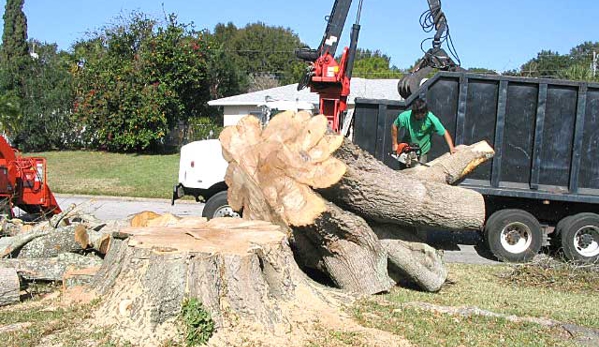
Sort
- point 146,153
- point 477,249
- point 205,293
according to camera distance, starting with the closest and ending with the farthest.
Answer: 1. point 205,293
2. point 477,249
3. point 146,153

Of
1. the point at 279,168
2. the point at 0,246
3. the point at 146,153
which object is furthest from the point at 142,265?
the point at 146,153

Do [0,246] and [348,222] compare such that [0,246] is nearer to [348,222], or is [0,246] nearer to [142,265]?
[142,265]

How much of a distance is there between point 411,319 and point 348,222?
1.17m

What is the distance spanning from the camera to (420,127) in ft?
29.8

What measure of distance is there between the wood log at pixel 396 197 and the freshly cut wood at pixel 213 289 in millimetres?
1070

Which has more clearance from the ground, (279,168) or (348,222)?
(279,168)

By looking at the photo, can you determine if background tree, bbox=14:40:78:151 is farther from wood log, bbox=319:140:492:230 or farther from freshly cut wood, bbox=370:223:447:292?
wood log, bbox=319:140:492:230

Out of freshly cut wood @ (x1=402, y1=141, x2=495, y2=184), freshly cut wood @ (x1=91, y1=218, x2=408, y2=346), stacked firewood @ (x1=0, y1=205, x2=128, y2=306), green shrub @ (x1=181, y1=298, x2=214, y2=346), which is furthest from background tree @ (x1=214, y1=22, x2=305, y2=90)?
green shrub @ (x1=181, y1=298, x2=214, y2=346)

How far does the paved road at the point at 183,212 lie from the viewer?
407 inches

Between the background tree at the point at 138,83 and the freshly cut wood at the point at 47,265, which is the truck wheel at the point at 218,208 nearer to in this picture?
the freshly cut wood at the point at 47,265

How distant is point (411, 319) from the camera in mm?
6137

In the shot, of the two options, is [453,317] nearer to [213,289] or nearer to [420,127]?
[213,289]

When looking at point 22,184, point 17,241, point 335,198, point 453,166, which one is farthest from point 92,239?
point 453,166

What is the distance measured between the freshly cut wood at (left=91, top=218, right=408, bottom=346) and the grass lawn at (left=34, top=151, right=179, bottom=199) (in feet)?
38.3
